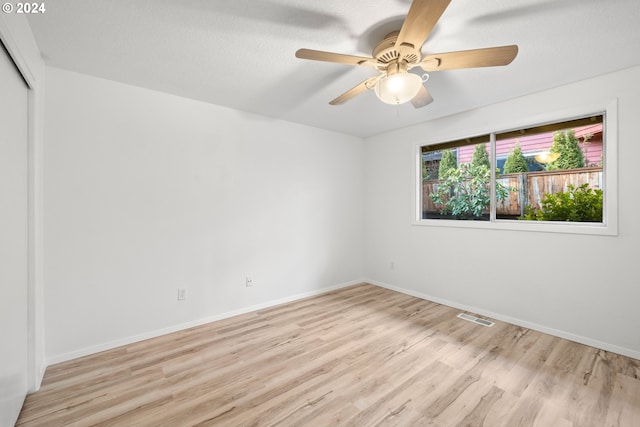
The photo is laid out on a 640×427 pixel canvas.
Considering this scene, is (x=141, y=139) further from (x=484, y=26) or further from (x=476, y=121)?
(x=476, y=121)

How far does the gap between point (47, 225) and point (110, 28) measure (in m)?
1.60

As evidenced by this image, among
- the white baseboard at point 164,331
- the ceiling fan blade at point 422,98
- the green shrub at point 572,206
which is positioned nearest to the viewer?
the ceiling fan blade at point 422,98

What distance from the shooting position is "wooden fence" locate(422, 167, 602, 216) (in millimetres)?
2650

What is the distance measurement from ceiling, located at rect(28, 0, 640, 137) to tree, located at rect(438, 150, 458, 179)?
101 cm

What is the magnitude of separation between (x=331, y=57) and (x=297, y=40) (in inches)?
16.3

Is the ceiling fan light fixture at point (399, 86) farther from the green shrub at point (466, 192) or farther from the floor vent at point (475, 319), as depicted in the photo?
the floor vent at point (475, 319)

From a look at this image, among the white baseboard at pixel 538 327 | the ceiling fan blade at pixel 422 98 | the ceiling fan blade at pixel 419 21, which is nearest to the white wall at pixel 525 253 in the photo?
the white baseboard at pixel 538 327

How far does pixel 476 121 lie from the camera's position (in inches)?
129

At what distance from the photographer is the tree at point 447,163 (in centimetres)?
369

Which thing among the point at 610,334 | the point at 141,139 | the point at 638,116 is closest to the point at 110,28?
the point at 141,139

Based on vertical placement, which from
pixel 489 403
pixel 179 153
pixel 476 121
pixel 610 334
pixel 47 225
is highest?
pixel 476 121

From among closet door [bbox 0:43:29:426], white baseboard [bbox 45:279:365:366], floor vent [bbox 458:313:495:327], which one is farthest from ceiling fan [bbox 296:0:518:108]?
white baseboard [bbox 45:279:365:366]

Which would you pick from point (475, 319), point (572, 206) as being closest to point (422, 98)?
point (572, 206)

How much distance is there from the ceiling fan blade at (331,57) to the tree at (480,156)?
2289 millimetres
